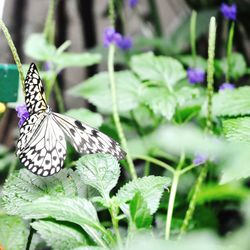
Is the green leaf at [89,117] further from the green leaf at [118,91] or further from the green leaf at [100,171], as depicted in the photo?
the green leaf at [100,171]

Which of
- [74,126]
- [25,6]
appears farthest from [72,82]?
[74,126]

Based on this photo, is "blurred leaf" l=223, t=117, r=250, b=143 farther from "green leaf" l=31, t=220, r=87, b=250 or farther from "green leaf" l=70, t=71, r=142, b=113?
"green leaf" l=70, t=71, r=142, b=113

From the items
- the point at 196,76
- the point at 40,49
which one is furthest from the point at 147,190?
the point at 40,49

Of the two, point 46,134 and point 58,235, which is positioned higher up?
point 46,134

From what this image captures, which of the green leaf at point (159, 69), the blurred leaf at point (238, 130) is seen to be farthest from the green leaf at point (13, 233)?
the green leaf at point (159, 69)

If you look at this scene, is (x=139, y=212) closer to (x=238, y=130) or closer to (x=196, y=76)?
(x=238, y=130)

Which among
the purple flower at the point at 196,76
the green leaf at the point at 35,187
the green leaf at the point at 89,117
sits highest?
the green leaf at the point at 35,187

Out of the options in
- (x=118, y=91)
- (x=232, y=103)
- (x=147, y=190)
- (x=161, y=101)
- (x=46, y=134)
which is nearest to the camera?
(x=147, y=190)
